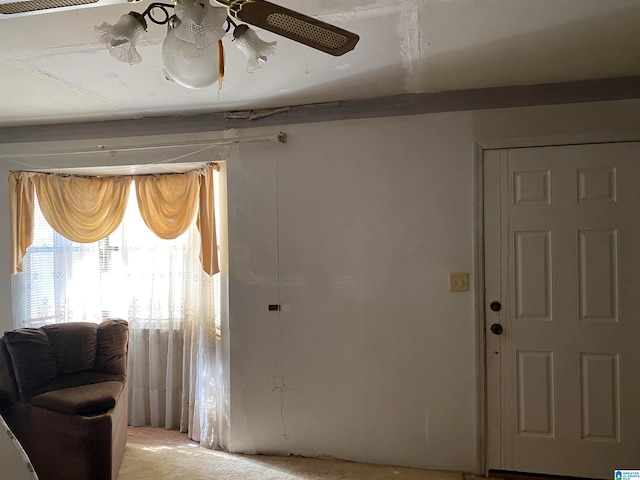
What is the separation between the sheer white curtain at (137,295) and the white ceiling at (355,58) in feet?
3.44

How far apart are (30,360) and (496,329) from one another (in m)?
2.82

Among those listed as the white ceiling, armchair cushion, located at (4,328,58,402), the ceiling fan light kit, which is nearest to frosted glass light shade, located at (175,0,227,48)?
the ceiling fan light kit

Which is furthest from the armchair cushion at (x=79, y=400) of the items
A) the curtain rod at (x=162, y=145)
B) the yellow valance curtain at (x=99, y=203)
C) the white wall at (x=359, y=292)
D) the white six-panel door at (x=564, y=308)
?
the white six-panel door at (x=564, y=308)

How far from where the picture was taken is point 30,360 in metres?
2.56

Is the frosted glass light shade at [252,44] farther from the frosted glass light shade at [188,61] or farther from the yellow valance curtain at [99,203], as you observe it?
the yellow valance curtain at [99,203]

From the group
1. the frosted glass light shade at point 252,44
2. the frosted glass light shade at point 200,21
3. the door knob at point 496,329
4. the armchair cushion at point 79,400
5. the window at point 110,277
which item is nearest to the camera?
the frosted glass light shade at point 200,21

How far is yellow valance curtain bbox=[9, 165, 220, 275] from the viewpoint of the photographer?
10.8 ft

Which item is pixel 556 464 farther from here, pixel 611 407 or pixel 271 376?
pixel 271 376

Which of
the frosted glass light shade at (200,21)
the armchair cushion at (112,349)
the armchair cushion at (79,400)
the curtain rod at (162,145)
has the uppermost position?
the curtain rod at (162,145)

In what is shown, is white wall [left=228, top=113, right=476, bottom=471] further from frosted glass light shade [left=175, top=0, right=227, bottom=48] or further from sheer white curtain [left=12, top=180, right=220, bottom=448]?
frosted glass light shade [left=175, top=0, right=227, bottom=48]

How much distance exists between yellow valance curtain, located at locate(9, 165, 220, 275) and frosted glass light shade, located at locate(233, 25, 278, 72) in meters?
1.99

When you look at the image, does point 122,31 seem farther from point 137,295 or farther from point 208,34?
point 137,295

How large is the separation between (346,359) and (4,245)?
2.80 m

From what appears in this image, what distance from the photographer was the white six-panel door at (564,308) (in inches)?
96.7
